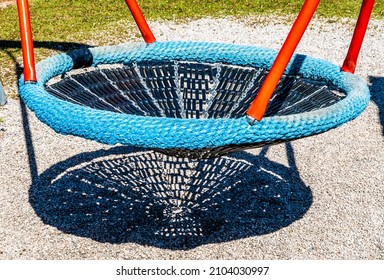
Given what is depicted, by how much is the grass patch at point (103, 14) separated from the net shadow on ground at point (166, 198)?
2464mm

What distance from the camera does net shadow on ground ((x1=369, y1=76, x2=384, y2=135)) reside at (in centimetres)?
465

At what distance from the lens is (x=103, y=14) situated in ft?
24.3

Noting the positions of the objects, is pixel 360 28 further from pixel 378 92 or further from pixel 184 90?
pixel 378 92

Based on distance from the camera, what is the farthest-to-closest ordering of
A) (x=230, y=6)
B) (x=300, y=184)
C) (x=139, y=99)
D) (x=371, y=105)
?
(x=230, y=6), (x=371, y=105), (x=300, y=184), (x=139, y=99)

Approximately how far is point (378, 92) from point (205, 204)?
233cm

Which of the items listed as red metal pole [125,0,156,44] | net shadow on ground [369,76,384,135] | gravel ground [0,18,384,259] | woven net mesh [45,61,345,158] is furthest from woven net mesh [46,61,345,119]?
net shadow on ground [369,76,384,135]

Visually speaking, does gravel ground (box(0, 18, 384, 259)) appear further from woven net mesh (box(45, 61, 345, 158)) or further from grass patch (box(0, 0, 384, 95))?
grass patch (box(0, 0, 384, 95))

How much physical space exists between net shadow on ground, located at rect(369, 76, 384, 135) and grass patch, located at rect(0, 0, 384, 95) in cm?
219

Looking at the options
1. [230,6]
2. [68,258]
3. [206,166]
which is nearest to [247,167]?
[206,166]

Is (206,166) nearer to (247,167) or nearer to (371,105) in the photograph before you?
(247,167)

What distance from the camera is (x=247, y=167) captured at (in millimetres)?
3693

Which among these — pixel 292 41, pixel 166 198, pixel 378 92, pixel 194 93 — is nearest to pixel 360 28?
pixel 292 41

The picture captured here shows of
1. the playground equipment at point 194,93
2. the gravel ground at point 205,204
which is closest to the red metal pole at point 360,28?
the playground equipment at point 194,93
